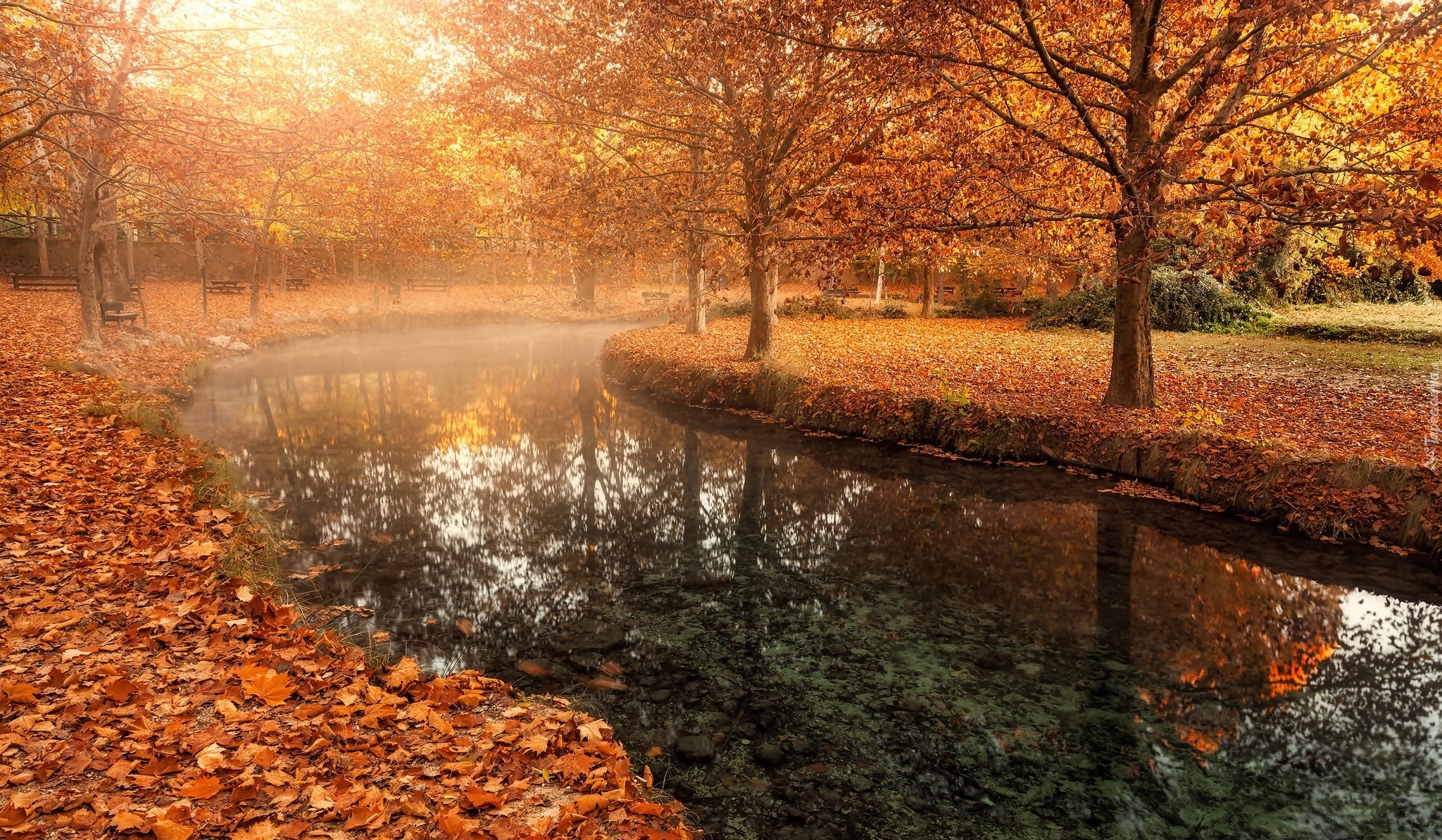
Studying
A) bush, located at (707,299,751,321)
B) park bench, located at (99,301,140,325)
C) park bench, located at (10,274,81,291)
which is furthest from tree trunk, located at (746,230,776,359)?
park bench, located at (10,274,81,291)

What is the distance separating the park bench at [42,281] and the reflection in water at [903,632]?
21454mm

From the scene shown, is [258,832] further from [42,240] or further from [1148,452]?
[42,240]

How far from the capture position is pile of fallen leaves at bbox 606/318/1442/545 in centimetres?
1002

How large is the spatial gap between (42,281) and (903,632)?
36032mm

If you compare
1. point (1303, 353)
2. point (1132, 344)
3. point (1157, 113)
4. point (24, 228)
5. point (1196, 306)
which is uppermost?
point (24, 228)

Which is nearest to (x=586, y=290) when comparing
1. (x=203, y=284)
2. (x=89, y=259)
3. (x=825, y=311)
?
(x=825, y=311)

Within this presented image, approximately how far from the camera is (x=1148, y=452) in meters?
12.1

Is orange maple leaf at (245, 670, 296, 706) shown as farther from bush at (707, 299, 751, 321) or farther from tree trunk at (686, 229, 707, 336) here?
bush at (707, 299, 751, 321)

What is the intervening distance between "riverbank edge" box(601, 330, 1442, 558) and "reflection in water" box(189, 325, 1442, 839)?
1.92 feet

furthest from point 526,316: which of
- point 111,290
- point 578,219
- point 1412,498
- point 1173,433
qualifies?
point 1412,498

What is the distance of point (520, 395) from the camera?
2094cm

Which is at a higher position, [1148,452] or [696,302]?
[696,302]

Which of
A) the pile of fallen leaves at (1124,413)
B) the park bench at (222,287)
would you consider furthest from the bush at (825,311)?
the park bench at (222,287)

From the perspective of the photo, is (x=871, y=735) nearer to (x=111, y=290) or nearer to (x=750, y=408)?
(x=750, y=408)
